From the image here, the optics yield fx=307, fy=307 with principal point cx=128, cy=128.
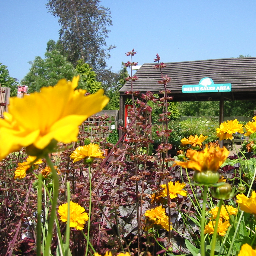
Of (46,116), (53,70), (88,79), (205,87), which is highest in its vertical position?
(53,70)

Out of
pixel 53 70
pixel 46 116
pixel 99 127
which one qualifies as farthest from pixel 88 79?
pixel 46 116

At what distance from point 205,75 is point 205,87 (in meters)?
0.76

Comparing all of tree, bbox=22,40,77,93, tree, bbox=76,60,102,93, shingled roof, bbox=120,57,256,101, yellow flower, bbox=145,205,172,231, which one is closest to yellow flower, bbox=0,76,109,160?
yellow flower, bbox=145,205,172,231

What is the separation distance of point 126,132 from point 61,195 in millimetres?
525

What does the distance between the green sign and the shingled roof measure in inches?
10.6

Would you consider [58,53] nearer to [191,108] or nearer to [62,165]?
[191,108]

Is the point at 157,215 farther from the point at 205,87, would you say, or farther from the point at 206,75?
the point at 206,75

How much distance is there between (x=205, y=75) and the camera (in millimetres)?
8641

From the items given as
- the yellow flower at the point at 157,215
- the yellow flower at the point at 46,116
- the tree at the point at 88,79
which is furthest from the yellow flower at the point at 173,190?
the tree at the point at 88,79

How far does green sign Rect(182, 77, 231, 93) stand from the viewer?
25.7 feet

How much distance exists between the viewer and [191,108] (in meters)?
25.0

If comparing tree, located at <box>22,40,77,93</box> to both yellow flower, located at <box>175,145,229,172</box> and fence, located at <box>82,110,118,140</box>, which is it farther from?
yellow flower, located at <box>175,145,229,172</box>

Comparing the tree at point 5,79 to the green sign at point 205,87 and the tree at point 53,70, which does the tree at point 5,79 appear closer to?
the tree at point 53,70

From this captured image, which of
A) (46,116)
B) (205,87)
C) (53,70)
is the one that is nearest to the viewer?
(46,116)
